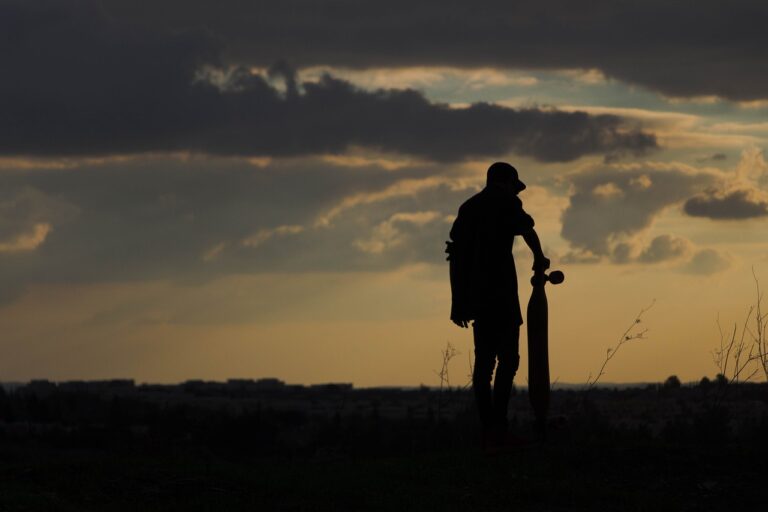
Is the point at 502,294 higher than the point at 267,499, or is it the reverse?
the point at 502,294

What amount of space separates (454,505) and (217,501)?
7.11 feet

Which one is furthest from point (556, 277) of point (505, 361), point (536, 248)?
point (505, 361)

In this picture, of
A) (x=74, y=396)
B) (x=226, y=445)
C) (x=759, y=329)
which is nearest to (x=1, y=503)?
(x=759, y=329)

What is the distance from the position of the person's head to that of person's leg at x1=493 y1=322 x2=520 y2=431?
1.40m

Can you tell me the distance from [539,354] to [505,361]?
685 mm

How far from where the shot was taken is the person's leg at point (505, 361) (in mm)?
13773

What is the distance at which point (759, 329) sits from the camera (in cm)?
1858

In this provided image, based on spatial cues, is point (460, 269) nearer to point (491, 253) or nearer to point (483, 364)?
point (491, 253)

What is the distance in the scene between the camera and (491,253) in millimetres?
13797

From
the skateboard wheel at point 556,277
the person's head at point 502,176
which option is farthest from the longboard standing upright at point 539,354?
the person's head at point 502,176

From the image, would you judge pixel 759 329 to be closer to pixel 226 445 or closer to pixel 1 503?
pixel 1 503

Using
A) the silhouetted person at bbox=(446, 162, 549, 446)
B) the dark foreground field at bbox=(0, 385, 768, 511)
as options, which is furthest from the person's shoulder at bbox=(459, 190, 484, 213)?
the dark foreground field at bbox=(0, 385, 768, 511)

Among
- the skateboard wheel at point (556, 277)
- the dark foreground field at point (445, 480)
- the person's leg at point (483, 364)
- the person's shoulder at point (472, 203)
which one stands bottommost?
the dark foreground field at point (445, 480)

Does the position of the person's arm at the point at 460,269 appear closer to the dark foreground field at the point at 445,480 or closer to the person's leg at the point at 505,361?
the person's leg at the point at 505,361
